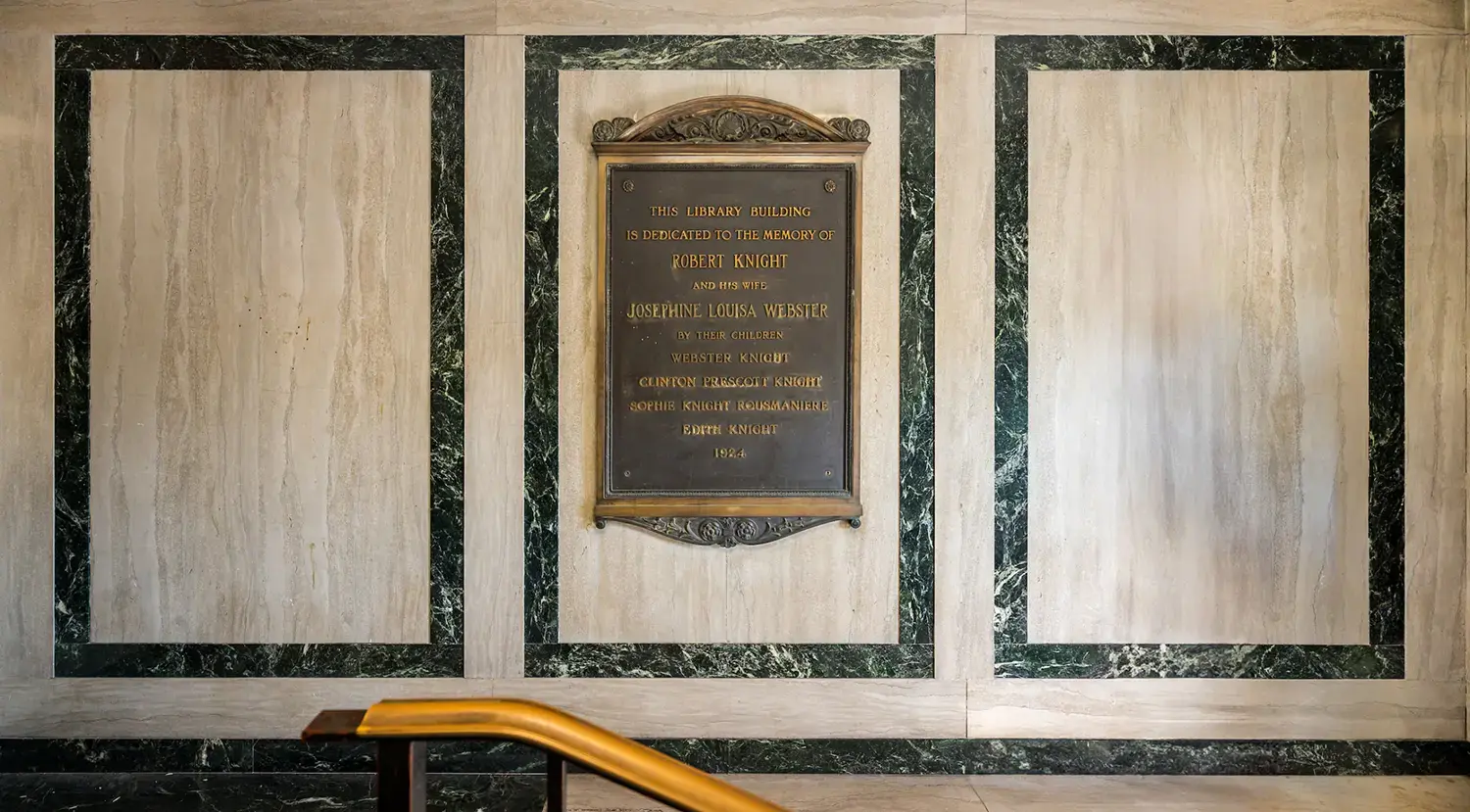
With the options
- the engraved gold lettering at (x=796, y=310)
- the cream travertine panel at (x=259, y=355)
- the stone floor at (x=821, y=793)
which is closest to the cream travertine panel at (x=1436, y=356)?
the stone floor at (x=821, y=793)

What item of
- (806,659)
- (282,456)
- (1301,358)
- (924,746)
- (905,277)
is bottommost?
(924,746)

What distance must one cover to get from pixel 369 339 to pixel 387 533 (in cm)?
70

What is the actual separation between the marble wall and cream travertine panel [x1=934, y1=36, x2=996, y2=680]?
16mm

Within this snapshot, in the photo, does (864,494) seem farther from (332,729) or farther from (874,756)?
(332,729)

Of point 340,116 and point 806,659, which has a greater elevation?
point 340,116

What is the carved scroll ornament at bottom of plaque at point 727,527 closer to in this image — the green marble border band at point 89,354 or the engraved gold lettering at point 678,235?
the green marble border band at point 89,354

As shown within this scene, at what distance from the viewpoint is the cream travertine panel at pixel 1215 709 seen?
2.92 metres

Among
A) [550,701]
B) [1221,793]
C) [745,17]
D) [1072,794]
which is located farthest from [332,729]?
[1221,793]

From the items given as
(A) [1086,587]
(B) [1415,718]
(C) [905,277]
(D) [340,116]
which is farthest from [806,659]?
(D) [340,116]

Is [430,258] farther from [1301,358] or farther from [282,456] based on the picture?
[1301,358]

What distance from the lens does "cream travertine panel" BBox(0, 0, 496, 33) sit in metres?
2.94

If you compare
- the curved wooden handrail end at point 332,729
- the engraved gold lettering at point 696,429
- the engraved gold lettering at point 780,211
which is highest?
the engraved gold lettering at point 780,211

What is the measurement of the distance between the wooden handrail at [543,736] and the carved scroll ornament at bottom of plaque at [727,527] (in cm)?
168

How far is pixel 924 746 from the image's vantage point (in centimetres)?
294
